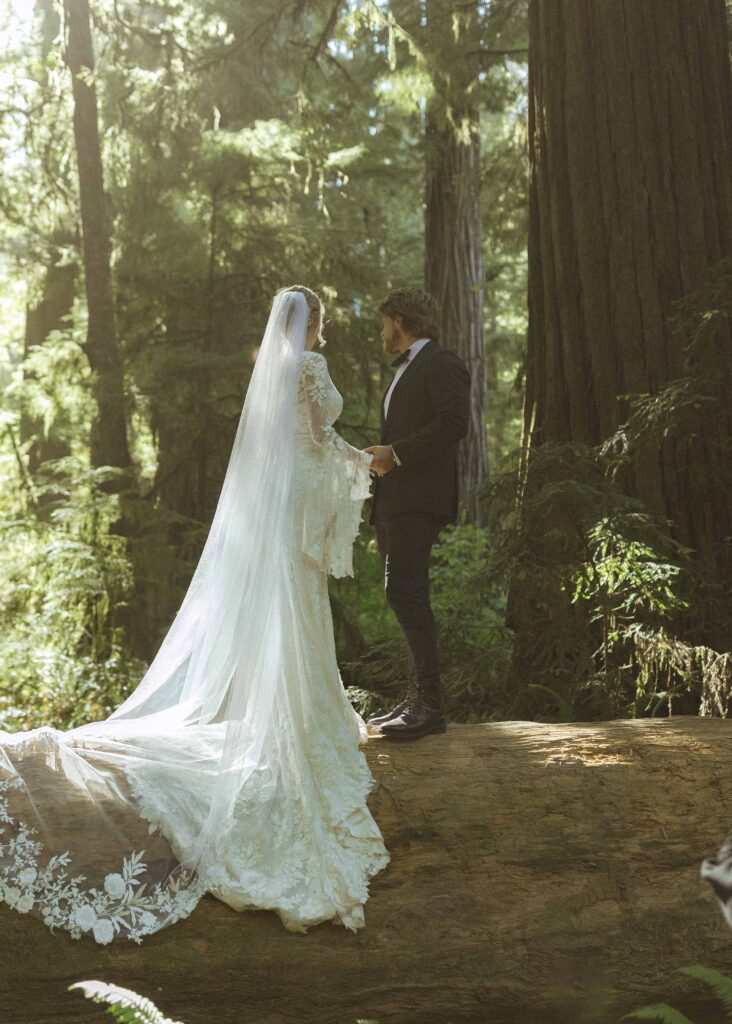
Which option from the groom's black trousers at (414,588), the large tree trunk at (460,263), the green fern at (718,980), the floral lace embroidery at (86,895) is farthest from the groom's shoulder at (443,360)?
the large tree trunk at (460,263)

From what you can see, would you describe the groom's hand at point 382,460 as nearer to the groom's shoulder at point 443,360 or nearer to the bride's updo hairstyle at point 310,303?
the groom's shoulder at point 443,360

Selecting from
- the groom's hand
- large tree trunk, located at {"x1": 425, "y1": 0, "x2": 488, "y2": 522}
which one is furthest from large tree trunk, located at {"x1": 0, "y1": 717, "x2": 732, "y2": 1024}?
large tree trunk, located at {"x1": 425, "y1": 0, "x2": 488, "y2": 522}

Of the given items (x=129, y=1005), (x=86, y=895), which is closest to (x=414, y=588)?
(x=86, y=895)

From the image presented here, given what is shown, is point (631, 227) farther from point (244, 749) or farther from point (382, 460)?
point (244, 749)

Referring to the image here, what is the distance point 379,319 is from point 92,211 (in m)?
3.36

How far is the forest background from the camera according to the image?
6078mm

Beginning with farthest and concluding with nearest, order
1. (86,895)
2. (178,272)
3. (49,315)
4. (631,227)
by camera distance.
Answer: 1. (49,315)
2. (178,272)
3. (631,227)
4. (86,895)

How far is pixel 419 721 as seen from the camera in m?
4.93

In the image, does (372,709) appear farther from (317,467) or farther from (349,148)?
(349,148)

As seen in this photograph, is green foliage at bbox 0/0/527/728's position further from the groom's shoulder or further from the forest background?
the groom's shoulder

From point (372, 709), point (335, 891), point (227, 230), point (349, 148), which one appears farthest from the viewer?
point (349, 148)

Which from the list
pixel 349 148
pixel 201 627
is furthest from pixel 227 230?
pixel 201 627

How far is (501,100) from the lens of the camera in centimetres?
1246

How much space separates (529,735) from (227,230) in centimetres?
797
